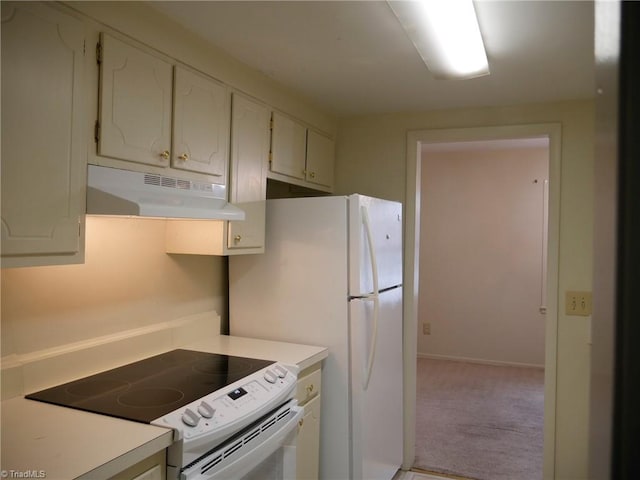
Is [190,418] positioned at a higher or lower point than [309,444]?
higher

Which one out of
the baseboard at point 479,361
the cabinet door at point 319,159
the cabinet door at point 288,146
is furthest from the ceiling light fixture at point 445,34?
the baseboard at point 479,361

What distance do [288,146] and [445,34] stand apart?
112cm

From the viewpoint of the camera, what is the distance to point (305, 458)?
2.13 m

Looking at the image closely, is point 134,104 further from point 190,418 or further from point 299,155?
point 299,155

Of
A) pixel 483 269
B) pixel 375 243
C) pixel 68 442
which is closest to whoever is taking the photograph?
pixel 68 442

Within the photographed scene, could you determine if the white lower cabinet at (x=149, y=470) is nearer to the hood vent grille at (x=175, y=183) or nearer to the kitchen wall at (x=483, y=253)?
the hood vent grille at (x=175, y=183)

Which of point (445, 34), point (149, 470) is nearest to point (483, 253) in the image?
point (445, 34)

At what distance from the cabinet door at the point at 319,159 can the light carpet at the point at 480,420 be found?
1.93 metres

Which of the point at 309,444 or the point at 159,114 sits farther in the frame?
the point at 309,444

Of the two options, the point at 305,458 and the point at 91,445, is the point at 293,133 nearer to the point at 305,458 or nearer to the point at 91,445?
the point at 305,458

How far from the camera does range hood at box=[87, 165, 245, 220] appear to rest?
1481mm

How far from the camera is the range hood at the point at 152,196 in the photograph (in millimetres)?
1481

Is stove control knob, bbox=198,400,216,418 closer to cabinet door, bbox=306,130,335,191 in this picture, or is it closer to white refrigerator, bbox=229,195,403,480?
white refrigerator, bbox=229,195,403,480

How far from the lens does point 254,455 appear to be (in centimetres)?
161
